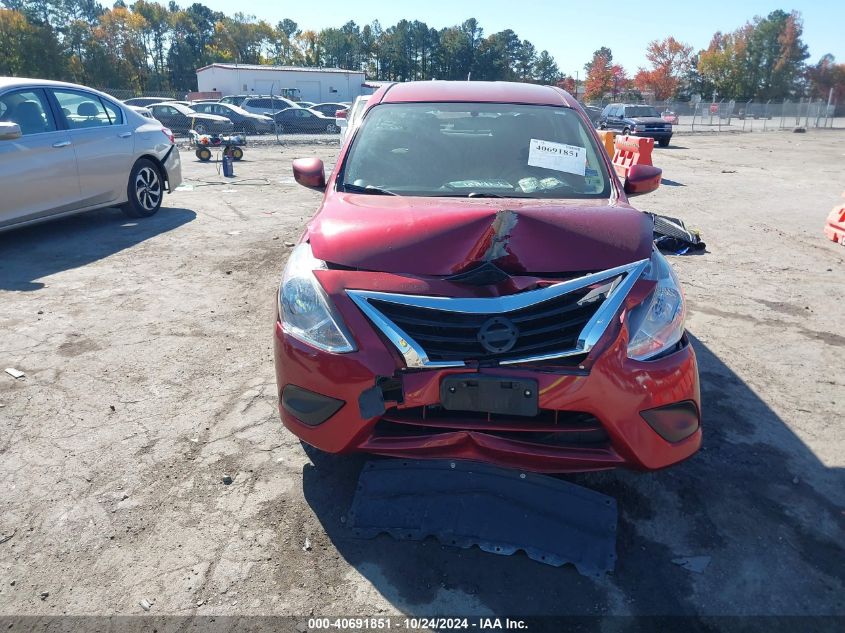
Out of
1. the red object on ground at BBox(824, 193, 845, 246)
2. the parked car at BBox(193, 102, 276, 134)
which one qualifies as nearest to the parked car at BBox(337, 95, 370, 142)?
the red object on ground at BBox(824, 193, 845, 246)

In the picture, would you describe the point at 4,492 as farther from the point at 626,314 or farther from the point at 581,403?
the point at 626,314

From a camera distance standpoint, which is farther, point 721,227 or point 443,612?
point 721,227

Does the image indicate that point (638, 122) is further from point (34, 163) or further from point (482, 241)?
point (482, 241)

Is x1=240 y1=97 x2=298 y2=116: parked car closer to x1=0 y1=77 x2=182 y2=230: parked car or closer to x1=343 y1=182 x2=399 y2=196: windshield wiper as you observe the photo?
x1=0 y1=77 x2=182 y2=230: parked car

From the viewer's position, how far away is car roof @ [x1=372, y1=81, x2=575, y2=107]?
4016 millimetres

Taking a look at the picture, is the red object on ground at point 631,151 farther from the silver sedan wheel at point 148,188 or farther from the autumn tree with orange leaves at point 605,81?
the autumn tree with orange leaves at point 605,81

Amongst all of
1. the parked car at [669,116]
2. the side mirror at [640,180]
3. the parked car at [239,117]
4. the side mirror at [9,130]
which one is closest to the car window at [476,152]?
the side mirror at [640,180]

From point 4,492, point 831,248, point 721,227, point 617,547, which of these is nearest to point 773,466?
point 617,547

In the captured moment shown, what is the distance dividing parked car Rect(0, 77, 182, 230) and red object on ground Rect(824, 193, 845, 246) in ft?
29.6

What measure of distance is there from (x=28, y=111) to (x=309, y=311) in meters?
5.96

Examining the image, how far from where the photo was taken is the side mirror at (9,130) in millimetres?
5969

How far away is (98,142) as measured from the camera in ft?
24.2

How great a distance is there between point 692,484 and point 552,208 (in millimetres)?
1513

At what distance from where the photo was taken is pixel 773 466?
3129 mm
